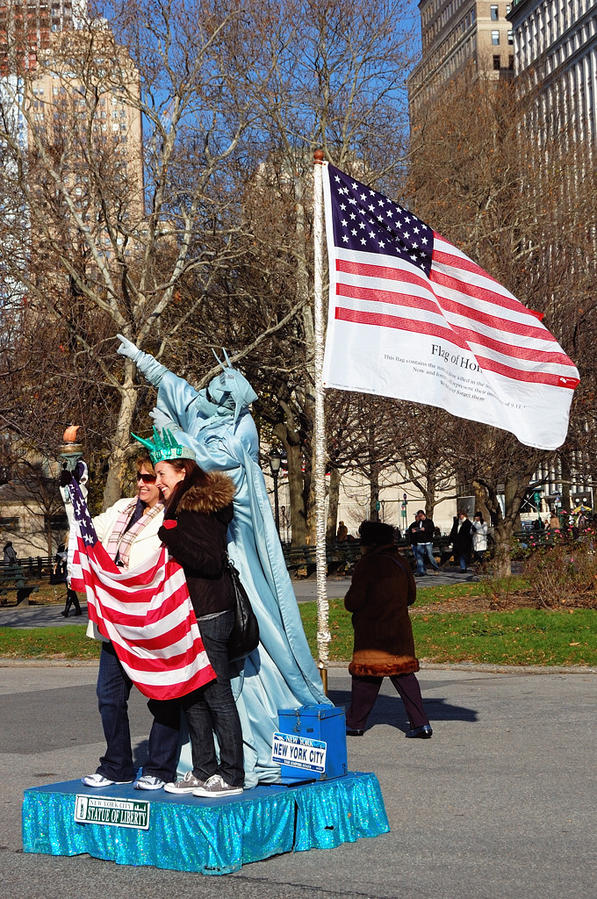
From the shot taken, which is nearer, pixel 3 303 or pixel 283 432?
pixel 3 303

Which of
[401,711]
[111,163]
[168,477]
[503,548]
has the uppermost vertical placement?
[111,163]

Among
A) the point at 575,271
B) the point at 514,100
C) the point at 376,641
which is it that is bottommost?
the point at 376,641

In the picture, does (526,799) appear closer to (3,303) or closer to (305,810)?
(305,810)

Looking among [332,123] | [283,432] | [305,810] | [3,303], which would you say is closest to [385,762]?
[305,810]

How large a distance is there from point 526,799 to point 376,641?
8.94 feet

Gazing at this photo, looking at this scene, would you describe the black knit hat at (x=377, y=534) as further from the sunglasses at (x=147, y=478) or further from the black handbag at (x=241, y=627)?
the black handbag at (x=241, y=627)

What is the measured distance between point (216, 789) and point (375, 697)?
3903 millimetres

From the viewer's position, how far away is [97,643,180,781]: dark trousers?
6.34 metres

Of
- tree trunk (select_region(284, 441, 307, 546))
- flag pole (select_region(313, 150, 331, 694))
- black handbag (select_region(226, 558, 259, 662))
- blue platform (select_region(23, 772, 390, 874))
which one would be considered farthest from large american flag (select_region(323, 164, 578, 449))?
tree trunk (select_region(284, 441, 307, 546))

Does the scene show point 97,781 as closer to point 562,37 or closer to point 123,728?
point 123,728

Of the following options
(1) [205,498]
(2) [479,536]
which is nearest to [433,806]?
(1) [205,498]

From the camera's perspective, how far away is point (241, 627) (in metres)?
6.18

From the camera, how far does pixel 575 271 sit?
29219 millimetres

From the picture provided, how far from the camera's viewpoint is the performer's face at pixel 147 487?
21.3 feet
